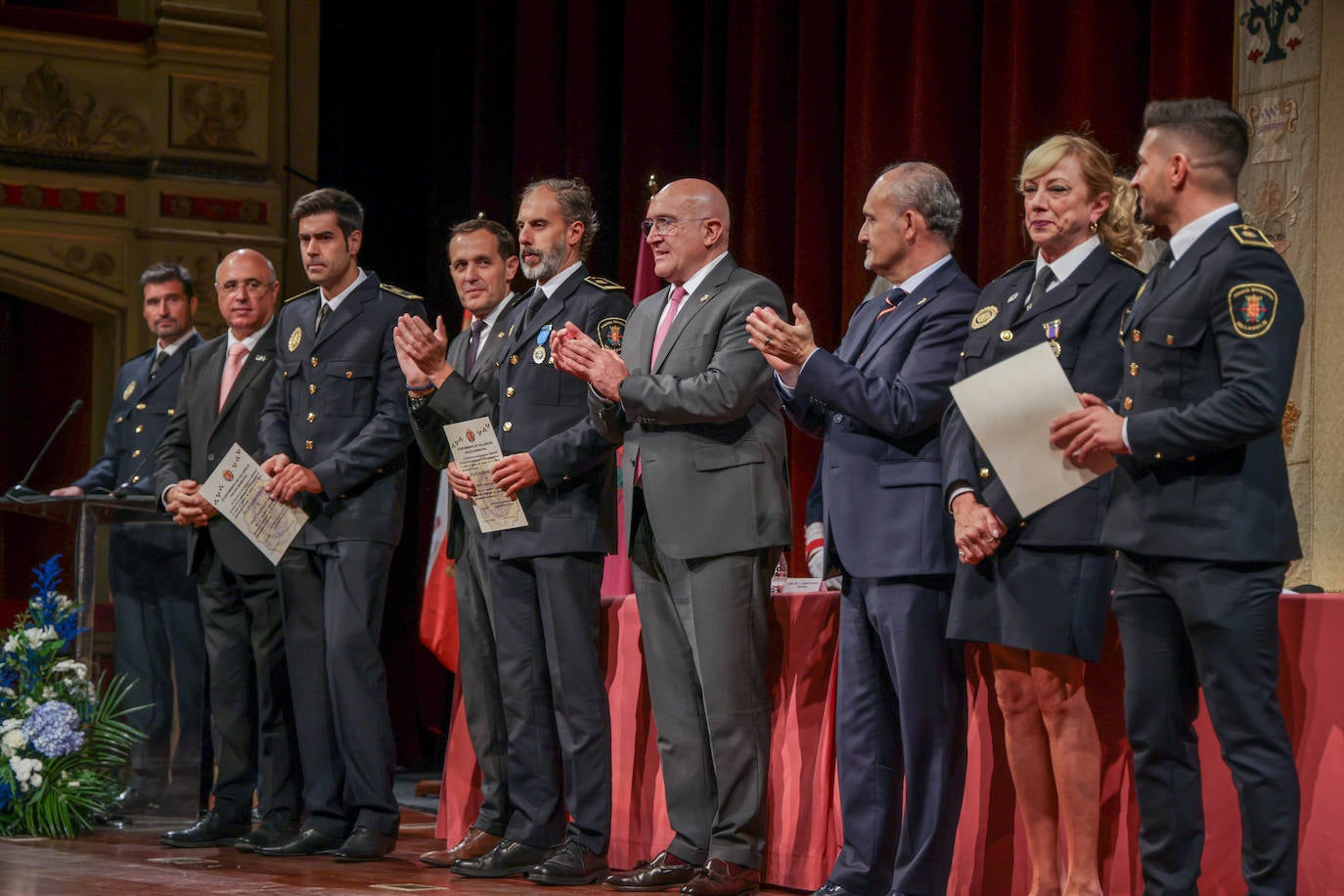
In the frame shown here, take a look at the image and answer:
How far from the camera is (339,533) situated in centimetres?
422

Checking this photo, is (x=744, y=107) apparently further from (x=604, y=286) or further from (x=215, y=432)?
(x=215, y=432)

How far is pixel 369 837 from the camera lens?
13.5 ft

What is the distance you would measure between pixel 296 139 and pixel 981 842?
18.9 feet

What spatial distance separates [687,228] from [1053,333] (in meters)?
1.03

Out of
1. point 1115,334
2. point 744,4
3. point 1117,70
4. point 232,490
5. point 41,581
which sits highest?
point 744,4

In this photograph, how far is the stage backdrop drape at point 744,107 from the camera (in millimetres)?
5027

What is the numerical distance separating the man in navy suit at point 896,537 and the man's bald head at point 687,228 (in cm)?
47

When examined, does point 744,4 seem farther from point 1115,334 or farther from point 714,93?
point 1115,334

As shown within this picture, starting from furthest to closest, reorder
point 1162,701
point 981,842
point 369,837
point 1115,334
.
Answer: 1. point 369,837
2. point 981,842
3. point 1115,334
4. point 1162,701

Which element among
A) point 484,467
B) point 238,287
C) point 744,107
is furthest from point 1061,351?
point 744,107

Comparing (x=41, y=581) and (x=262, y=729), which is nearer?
(x=262, y=729)

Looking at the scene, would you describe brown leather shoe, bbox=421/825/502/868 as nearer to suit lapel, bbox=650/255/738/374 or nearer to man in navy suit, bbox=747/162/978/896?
man in navy suit, bbox=747/162/978/896

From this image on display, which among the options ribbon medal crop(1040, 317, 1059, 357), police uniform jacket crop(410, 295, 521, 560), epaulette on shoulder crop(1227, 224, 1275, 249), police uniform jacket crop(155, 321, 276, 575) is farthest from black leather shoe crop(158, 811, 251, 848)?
epaulette on shoulder crop(1227, 224, 1275, 249)

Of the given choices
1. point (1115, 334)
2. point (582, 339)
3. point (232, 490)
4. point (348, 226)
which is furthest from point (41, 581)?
point (1115, 334)
